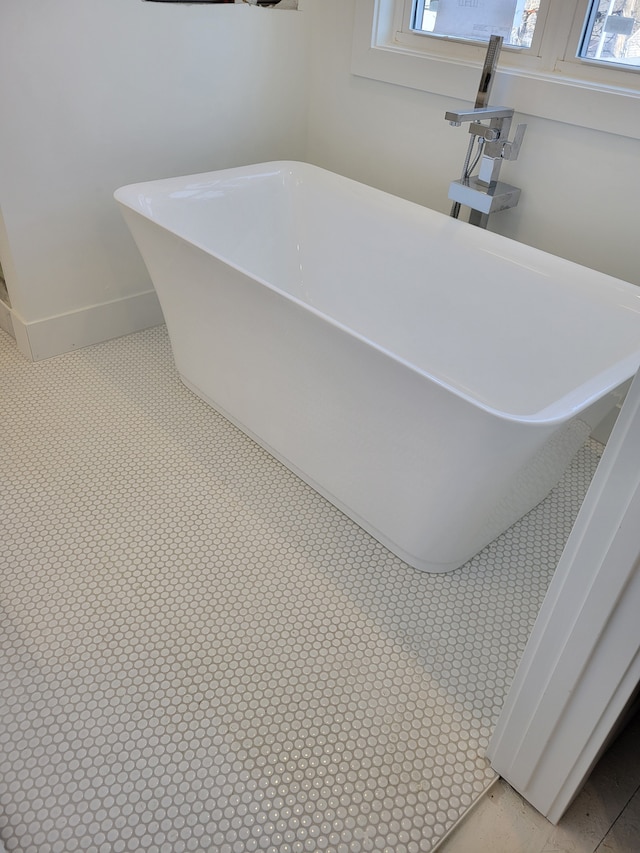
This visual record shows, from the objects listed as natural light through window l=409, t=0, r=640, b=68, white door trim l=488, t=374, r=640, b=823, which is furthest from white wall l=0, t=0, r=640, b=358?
white door trim l=488, t=374, r=640, b=823

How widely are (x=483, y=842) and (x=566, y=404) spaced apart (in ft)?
2.67

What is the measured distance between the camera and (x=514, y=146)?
2.01m

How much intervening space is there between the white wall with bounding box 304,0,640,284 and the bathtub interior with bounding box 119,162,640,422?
0.97ft

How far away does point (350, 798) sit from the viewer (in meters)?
1.27

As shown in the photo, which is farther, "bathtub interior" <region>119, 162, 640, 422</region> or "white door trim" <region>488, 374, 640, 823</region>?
"bathtub interior" <region>119, 162, 640, 422</region>

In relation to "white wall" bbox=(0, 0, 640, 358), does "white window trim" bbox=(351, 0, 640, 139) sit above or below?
above

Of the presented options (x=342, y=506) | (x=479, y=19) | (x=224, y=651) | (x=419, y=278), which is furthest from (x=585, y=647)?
(x=479, y=19)

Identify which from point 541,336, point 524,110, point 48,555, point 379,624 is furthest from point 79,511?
point 524,110

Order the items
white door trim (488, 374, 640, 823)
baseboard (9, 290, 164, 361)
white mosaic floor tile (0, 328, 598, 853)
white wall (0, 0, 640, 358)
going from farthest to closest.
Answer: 1. baseboard (9, 290, 164, 361)
2. white wall (0, 0, 640, 358)
3. white mosaic floor tile (0, 328, 598, 853)
4. white door trim (488, 374, 640, 823)

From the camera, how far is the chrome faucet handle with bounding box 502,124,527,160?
201cm

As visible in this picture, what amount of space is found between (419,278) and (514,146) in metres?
0.47

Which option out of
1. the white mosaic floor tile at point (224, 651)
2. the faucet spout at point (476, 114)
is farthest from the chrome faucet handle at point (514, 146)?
the white mosaic floor tile at point (224, 651)

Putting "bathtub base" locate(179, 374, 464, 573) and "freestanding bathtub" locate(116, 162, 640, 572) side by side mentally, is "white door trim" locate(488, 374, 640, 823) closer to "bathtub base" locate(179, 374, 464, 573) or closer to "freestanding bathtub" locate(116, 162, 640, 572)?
"freestanding bathtub" locate(116, 162, 640, 572)

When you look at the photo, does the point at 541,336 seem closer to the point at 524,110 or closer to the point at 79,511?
the point at 524,110
